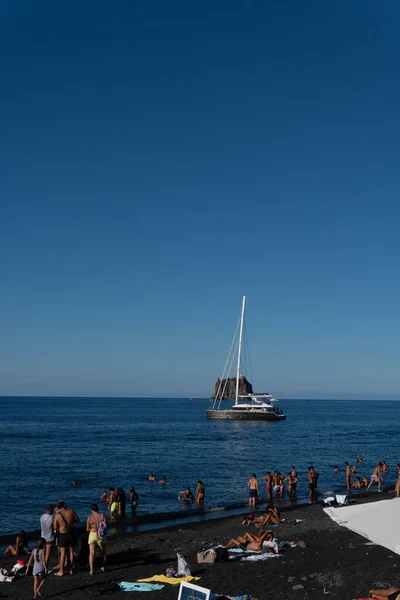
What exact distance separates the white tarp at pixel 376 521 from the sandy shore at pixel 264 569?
13.1 inches

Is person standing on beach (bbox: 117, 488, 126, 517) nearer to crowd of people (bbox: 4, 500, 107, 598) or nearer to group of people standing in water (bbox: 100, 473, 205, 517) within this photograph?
group of people standing in water (bbox: 100, 473, 205, 517)

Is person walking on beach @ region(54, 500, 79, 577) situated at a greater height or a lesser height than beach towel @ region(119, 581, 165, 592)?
greater

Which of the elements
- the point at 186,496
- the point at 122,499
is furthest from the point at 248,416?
the point at 122,499

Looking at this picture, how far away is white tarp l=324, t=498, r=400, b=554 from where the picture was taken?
18.1 m

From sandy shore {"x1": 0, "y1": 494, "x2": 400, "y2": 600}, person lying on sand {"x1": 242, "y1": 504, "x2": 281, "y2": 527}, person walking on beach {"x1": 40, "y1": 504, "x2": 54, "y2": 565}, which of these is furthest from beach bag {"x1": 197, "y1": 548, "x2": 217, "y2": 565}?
person lying on sand {"x1": 242, "y1": 504, "x2": 281, "y2": 527}

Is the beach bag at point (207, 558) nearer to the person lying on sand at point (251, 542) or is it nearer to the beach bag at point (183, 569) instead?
the beach bag at point (183, 569)

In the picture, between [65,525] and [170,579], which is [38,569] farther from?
[170,579]

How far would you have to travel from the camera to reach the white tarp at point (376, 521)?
18.1 metres

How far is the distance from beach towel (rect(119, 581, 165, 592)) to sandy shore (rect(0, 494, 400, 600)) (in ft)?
0.81

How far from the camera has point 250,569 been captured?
1655 centimetres

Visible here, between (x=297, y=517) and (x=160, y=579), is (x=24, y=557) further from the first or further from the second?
(x=297, y=517)

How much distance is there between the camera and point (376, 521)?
65.9 ft

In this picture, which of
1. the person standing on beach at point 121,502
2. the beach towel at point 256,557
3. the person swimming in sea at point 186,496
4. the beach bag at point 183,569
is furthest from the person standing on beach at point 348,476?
the beach bag at point 183,569

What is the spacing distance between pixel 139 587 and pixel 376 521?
950cm
